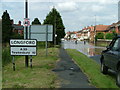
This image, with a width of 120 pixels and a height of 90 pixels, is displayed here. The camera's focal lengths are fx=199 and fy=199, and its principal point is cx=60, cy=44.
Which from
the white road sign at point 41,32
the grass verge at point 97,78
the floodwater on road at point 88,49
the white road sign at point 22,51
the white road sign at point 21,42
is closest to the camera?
the grass verge at point 97,78

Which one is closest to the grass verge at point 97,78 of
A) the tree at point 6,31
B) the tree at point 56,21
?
the tree at point 6,31

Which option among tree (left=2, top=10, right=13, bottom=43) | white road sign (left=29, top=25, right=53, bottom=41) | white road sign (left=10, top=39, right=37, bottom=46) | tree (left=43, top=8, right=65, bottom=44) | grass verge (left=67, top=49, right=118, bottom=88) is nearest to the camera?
grass verge (left=67, top=49, right=118, bottom=88)

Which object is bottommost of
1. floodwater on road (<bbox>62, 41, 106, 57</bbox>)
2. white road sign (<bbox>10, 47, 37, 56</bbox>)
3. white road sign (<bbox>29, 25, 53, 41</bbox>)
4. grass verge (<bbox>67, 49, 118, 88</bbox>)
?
floodwater on road (<bbox>62, 41, 106, 57</bbox>)

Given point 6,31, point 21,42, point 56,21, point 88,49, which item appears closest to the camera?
point 21,42

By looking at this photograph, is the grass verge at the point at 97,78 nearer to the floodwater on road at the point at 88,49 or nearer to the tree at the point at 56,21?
the floodwater on road at the point at 88,49

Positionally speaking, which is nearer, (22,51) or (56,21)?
(22,51)

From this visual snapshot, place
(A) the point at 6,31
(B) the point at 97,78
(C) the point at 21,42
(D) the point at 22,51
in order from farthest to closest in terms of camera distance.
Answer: (A) the point at 6,31 → (D) the point at 22,51 → (C) the point at 21,42 → (B) the point at 97,78

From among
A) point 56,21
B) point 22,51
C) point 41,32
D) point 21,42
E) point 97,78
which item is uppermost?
point 56,21

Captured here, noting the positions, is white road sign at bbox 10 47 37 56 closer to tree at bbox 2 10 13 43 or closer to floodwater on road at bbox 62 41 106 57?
floodwater on road at bbox 62 41 106 57

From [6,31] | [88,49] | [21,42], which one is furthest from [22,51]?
[6,31]

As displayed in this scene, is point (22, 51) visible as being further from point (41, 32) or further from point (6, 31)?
point (6, 31)

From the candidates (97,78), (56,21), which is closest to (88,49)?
(56,21)

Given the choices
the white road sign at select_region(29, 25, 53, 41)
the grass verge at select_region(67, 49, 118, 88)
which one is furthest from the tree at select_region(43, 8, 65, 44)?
the grass verge at select_region(67, 49, 118, 88)

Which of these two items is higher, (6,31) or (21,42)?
(6,31)
